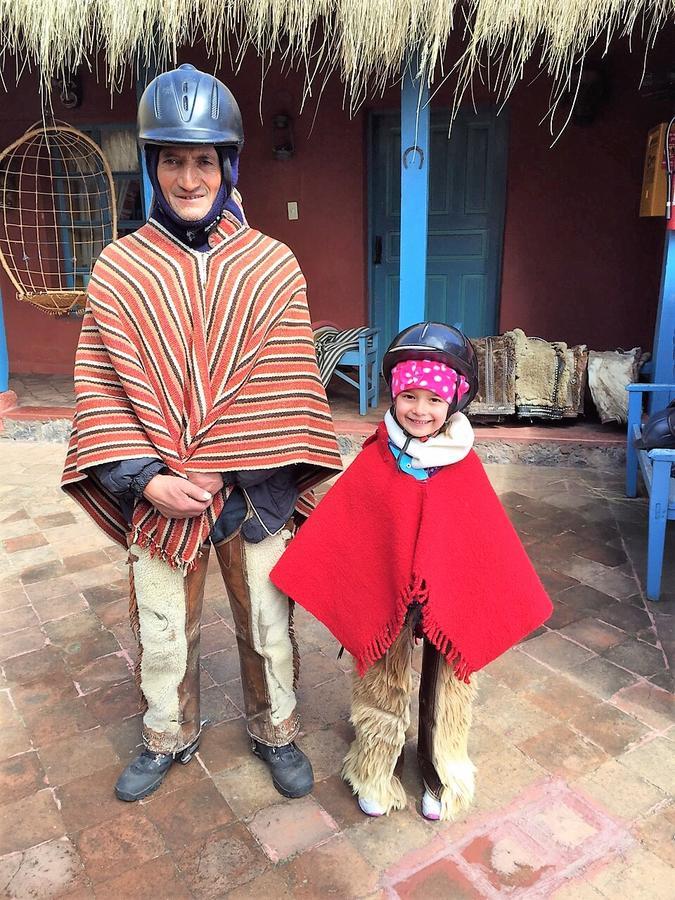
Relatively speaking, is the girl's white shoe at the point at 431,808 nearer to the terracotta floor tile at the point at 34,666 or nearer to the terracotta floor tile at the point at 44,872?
the terracotta floor tile at the point at 44,872

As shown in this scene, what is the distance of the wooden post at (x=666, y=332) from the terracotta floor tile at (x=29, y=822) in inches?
159

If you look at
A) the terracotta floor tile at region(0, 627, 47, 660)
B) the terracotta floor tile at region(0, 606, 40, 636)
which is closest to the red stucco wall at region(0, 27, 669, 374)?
the terracotta floor tile at region(0, 606, 40, 636)

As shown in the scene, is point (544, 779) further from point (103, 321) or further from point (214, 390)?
point (103, 321)

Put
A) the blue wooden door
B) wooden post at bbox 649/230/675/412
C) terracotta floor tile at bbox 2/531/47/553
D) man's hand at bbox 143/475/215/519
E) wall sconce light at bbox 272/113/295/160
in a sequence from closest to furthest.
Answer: man's hand at bbox 143/475/215/519 < terracotta floor tile at bbox 2/531/47/553 < wooden post at bbox 649/230/675/412 < the blue wooden door < wall sconce light at bbox 272/113/295/160

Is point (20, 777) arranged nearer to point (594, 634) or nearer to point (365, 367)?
point (594, 634)

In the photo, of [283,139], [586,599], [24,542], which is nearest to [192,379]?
[586,599]

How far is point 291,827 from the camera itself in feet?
6.82

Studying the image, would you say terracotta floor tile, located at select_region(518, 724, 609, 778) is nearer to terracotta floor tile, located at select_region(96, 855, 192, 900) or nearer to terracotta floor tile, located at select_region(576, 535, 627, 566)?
terracotta floor tile, located at select_region(96, 855, 192, 900)

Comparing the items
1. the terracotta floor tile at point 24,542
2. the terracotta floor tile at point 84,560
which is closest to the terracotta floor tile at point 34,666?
the terracotta floor tile at point 84,560

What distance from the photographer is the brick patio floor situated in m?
1.92

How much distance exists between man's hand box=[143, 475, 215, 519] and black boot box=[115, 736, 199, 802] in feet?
2.94

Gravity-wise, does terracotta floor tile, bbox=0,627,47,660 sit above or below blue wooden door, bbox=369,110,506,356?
below

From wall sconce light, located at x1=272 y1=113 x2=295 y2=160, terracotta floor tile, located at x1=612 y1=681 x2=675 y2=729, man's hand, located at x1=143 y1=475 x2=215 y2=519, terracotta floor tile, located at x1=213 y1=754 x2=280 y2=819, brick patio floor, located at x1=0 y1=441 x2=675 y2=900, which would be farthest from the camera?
wall sconce light, located at x1=272 y1=113 x2=295 y2=160

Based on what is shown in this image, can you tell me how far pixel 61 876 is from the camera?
1.93m
